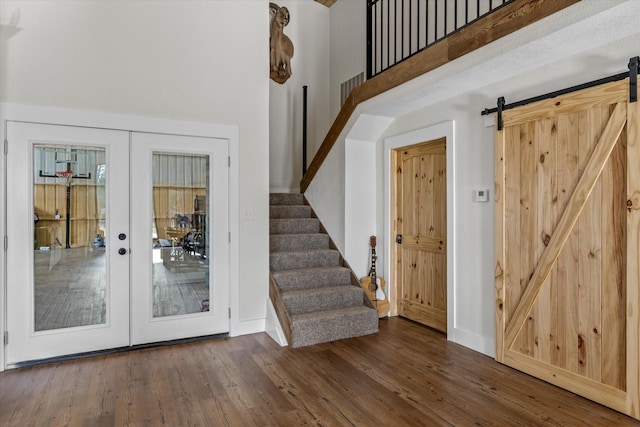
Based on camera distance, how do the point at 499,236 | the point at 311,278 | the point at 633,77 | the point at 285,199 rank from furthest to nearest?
the point at 285,199 → the point at 311,278 → the point at 499,236 → the point at 633,77

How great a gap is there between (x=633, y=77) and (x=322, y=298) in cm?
306

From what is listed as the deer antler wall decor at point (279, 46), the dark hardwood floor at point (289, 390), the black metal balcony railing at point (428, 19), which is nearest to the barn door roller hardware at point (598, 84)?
the black metal balcony railing at point (428, 19)

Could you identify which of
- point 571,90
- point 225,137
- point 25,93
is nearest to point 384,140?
point 225,137

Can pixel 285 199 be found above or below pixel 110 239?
above

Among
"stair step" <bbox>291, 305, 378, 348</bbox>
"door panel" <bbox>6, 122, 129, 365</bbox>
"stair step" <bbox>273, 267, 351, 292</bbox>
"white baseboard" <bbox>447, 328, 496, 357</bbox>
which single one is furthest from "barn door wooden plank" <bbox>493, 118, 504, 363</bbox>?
"door panel" <bbox>6, 122, 129, 365</bbox>

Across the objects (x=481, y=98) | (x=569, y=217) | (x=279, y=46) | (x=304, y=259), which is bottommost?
(x=304, y=259)

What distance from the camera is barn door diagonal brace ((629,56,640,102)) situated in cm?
232

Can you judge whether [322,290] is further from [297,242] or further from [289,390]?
[289,390]

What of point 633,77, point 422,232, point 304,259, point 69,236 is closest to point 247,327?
point 304,259

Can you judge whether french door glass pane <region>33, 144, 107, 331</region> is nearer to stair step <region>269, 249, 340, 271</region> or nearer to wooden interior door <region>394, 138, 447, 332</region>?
stair step <region>269, 249, 340, 271</region>

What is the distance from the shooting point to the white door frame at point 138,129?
3064 mm

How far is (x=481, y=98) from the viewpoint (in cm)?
341

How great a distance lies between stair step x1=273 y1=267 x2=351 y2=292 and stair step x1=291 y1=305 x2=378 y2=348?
40 cm

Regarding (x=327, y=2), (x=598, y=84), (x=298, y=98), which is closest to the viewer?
(x=598, y=84)
